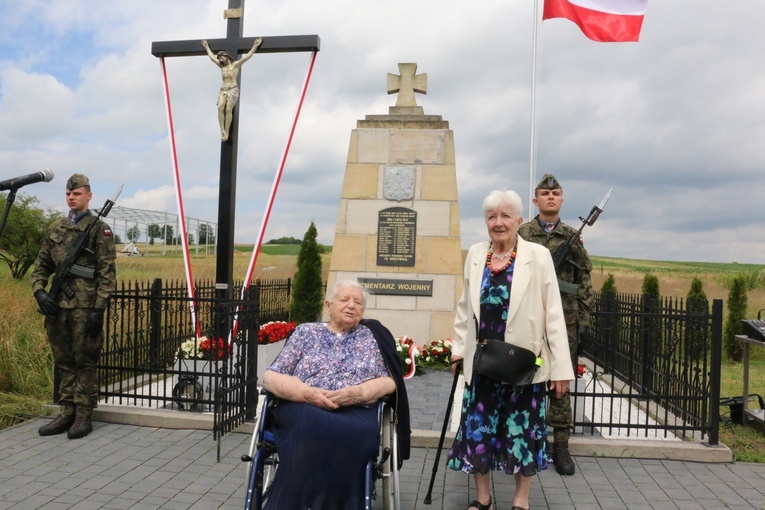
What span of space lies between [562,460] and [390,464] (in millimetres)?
1550

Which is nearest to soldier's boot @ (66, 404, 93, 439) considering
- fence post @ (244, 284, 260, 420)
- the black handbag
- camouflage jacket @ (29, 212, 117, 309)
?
camouflage jacket @ (29, 212, 117, 309)

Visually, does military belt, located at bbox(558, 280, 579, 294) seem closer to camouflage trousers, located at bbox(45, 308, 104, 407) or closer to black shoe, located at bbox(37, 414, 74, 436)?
camouflage trousers, located at bbox(45, 308, 104, 407)

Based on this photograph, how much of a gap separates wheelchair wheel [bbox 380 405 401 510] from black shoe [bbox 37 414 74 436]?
2939 mm

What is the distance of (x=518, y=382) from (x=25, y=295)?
769 centimetres

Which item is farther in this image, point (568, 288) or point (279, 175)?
point (279, 175)

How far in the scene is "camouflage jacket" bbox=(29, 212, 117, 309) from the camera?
473 centimetres

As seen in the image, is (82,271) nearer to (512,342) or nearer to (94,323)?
(94,323)

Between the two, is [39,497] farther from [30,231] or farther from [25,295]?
[30,231]

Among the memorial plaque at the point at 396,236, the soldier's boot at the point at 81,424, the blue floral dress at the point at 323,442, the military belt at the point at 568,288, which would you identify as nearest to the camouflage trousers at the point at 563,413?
the military belt at the point at 568,288

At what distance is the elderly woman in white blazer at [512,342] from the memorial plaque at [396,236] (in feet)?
15.5

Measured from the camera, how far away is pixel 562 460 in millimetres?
4195

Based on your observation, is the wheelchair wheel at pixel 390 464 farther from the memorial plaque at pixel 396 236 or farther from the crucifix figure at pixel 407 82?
the crucifix figure at pixel 407 82

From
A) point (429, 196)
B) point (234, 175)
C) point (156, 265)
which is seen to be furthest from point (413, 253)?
point (156, 265)

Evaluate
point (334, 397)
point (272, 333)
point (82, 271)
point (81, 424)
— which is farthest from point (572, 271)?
point (272, 333)
